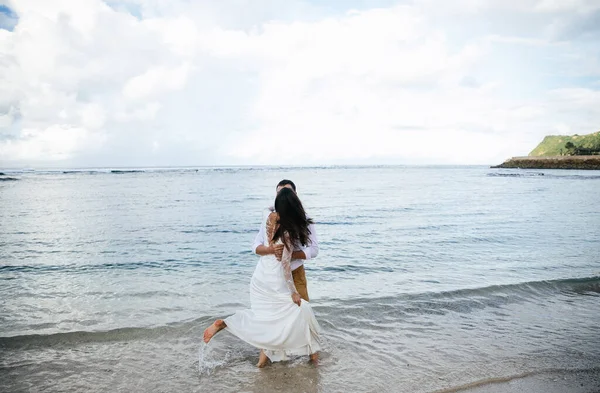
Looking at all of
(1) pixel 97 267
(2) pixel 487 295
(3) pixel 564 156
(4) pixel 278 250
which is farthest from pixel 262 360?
(3) pixel 564 156

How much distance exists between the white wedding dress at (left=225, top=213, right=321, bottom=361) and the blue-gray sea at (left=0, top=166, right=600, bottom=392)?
0.49 m

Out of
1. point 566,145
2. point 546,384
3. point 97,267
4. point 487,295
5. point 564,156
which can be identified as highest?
point 566,145

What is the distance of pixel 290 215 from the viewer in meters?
5.18

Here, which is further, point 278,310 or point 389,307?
point 389,307

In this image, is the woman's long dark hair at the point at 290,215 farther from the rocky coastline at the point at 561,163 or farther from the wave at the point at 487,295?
the rocky coastline at the point at 561,163

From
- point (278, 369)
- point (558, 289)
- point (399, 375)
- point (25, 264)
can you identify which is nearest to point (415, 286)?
point (558, 289)

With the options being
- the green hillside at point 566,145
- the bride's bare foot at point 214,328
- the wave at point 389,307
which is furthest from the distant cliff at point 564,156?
the bride's bare foot at point 214,328

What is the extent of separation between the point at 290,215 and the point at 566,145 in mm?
160355

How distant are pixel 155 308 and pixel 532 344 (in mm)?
7194

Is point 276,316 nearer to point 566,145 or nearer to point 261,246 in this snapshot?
point 261,246

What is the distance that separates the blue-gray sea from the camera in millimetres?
5633

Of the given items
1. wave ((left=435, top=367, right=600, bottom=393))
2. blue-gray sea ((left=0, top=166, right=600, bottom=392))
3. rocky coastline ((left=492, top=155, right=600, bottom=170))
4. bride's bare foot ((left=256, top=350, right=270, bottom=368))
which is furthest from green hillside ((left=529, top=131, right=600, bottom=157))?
bride's bare foot ((left=256, top=350, right=270, bottom=368))

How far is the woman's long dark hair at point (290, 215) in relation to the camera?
514 centimetres

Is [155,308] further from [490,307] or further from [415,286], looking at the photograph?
[490,307]
